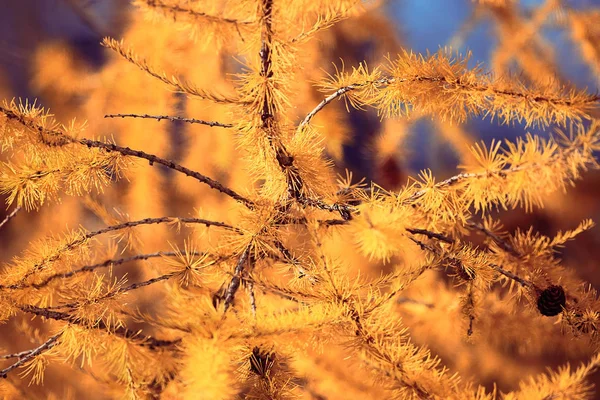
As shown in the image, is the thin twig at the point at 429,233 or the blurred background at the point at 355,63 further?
the blurred background at the point at 355,63

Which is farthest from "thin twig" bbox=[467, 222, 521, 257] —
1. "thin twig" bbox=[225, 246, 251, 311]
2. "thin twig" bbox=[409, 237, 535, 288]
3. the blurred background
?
the blurred background

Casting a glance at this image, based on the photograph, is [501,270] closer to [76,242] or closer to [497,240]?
[497,240]

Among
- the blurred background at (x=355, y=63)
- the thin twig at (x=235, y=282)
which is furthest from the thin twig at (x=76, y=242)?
the blurred background at (x=355, y=63)

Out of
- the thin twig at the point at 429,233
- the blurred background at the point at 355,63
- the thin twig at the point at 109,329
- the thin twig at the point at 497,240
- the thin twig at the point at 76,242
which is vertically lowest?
the thin twig at the point at 109,329

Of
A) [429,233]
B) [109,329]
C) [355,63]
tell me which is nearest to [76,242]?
[109,329]

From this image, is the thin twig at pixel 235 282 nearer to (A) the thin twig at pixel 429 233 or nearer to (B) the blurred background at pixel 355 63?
(A) the thin twig at pixel 429 233

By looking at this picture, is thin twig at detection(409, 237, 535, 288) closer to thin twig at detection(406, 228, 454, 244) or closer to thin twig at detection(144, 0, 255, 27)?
thin twig at detection(406, 228, 454, 244)
